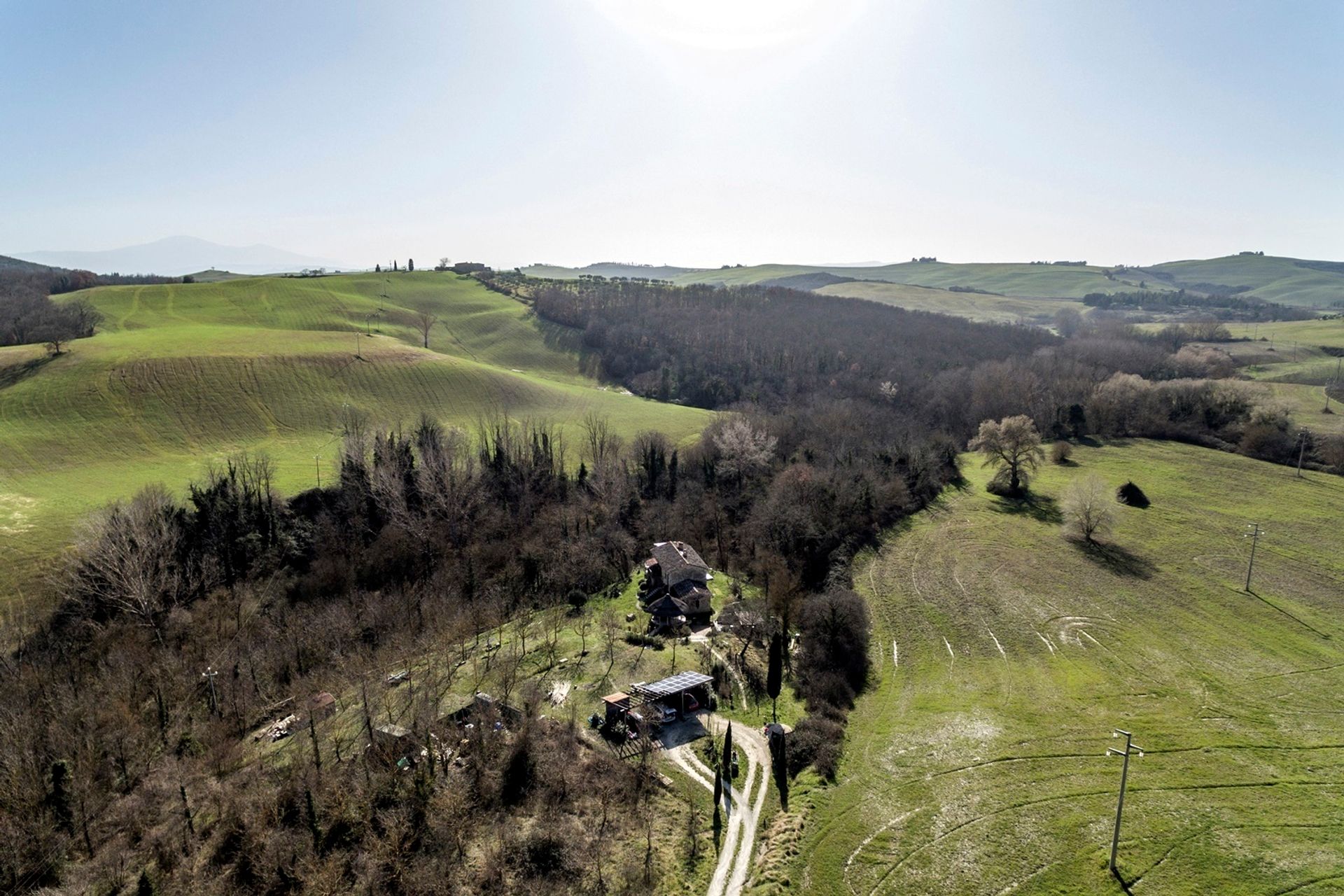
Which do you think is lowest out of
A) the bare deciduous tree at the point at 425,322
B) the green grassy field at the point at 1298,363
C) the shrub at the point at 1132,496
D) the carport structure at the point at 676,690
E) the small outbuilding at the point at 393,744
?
the carport structure at the point at 676,690

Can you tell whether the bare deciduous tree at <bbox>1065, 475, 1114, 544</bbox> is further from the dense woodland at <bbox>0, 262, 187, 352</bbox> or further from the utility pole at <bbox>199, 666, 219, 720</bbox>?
the dense woodland at <bbox>0, 262, 187, 352</bbox>

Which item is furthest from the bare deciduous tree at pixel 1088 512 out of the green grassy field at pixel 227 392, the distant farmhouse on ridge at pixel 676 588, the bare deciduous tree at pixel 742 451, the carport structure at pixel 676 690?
the green grassy field at pixel 227 392

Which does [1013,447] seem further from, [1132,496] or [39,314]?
[39,314]

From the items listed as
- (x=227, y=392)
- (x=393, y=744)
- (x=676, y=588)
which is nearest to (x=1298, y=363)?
(x=676, y=588)

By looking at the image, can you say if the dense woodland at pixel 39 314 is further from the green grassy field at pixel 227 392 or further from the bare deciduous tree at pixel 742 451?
the bare deciduous tree at pixel 742 451

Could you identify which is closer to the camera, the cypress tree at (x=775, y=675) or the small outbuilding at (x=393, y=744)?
the small outbuilding at (x=393, y=744)
